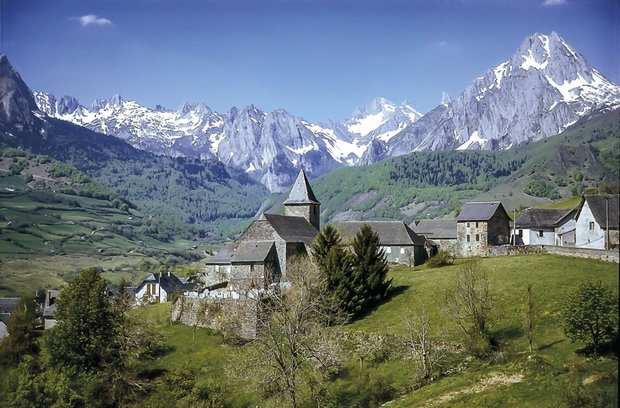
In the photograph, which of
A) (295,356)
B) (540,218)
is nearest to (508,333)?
(295,356)

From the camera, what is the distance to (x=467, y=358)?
45.4 m

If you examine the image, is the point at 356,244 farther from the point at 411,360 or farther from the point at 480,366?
the point at 480,366

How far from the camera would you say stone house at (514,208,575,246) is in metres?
78.6

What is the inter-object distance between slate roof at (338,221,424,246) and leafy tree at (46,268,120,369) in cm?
3454

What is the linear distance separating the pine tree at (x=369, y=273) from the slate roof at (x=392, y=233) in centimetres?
2030

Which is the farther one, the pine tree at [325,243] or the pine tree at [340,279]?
the pine tree at [325,243]

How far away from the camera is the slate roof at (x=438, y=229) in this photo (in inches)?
3841

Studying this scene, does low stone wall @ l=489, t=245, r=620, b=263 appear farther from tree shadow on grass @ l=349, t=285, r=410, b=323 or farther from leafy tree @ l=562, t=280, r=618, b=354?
tree shadow on grass @ l=349, t=285, r=410, b=323

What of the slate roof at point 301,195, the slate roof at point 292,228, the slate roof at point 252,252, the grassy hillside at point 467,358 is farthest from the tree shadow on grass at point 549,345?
the slate roof at point 301,195

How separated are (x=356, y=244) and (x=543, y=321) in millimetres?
22712

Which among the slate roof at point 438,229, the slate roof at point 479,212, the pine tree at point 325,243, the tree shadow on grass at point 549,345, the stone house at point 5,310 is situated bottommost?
the stone house at point 5,310

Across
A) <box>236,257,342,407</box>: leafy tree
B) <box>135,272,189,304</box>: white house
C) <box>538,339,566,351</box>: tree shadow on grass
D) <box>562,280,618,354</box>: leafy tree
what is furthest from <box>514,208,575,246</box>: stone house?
<box>135,272,189,304</box>: white house

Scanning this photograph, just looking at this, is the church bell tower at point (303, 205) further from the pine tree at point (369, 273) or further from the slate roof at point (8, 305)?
the slate roof at point (8, 305)

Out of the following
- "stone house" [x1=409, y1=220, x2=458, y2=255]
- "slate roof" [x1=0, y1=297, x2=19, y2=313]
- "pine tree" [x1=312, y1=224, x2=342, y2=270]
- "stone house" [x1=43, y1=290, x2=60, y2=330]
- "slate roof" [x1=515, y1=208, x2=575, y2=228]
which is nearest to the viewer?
"pine tree" [x1=312, y1=224, x2=342, y2=270]
